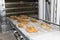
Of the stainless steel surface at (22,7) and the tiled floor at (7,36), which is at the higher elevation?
the stainless steel surface at (22,7)

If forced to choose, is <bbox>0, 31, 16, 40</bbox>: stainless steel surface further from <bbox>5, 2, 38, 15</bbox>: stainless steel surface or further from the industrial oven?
<bbox>5, 2, 38, 15</bbox>: stainless steel surface

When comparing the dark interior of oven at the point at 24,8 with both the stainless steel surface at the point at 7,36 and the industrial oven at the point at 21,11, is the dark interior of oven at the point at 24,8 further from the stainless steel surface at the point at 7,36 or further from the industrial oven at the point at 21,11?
the stainless steel surface at the point at 7,36

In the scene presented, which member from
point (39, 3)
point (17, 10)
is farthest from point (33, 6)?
point (17, 10)

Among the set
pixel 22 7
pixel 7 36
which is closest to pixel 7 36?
pixel 7 36

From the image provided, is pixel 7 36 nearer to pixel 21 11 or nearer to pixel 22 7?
pixel 21 11

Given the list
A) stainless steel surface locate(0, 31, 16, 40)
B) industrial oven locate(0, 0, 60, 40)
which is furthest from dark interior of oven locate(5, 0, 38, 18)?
stainless steel surface locate(0, 31, 16, 40)

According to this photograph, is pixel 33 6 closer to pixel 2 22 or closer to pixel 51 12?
pixel 51 12

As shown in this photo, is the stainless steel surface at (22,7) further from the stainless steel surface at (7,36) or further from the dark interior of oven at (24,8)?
the stainless steel surface at (7,36)

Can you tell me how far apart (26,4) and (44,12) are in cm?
56

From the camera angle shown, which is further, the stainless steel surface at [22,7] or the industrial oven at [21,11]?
the stainless steel surface at [22,7]

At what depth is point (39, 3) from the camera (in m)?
3.36

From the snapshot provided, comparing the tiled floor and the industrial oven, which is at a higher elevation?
the industrial oven

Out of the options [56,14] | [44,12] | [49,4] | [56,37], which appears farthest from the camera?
[44,12]

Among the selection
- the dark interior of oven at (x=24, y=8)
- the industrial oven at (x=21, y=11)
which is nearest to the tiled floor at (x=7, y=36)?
the industrial oven at (x=21, y=11)
